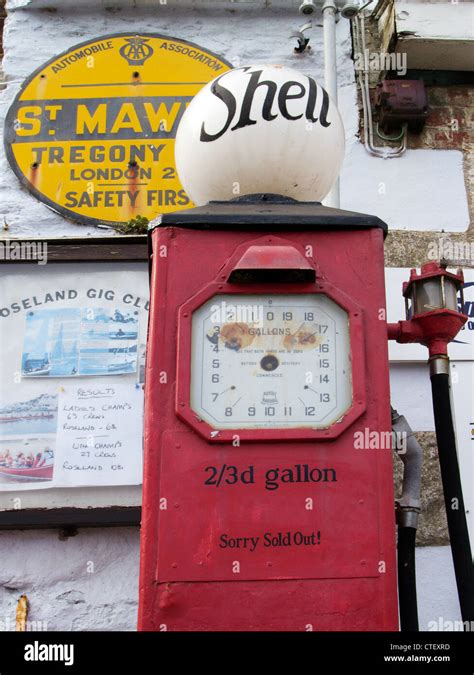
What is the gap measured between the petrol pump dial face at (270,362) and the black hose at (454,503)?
0.41m

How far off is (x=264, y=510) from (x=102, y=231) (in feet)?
7.07

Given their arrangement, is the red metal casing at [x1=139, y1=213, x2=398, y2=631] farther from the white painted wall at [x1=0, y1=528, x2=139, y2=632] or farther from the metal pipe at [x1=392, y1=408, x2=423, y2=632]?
the white painted wall at [x1=0, y1=528, x2=139, y2=632]

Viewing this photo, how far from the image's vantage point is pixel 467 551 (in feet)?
6.86

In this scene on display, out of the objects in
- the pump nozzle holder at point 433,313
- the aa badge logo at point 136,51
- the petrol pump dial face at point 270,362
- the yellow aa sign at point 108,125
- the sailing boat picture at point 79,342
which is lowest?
the petrol pump dial face at point 270,362

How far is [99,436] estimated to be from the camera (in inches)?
128

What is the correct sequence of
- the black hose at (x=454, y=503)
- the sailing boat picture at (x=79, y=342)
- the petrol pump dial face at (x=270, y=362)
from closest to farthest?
the petrol pump dial face at (x=270, y=362)
the black hose at (x=454, y=503)
the sailing boat picture at (x=79, y=342)

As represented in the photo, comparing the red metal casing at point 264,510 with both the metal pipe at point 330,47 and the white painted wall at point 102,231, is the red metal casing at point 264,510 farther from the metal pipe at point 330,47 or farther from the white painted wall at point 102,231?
the metal pipe at point 330,47

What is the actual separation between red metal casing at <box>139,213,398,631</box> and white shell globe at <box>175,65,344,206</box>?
1.16 feet

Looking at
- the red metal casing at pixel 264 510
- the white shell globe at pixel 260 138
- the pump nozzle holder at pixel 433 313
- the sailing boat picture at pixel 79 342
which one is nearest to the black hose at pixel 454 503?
the pump nozzle holder at pixel 433 313

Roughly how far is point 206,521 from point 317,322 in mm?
570

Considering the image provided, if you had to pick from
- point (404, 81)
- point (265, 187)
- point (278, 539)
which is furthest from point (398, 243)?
point (278, 539)

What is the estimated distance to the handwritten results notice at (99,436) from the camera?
3199mm

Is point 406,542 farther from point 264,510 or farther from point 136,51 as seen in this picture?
point 136,51

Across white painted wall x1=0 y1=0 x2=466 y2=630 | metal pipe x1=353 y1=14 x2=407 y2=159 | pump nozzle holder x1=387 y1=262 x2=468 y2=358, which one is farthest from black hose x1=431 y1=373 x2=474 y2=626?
metal pipe x1=353 y1=14 x2=407 y2=159
